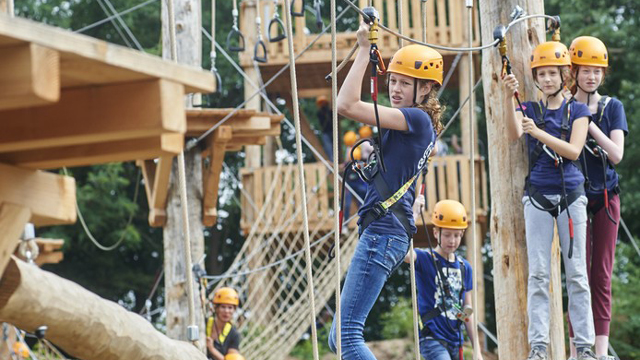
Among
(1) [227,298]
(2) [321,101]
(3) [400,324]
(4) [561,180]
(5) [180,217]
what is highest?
(2) [321,101]

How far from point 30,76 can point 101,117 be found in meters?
0.29

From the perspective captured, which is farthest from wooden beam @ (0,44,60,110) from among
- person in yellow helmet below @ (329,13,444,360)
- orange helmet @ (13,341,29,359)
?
orange helmet @ (13,341,29,359)

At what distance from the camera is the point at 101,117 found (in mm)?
2717

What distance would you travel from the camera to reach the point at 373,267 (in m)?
A: 4.49

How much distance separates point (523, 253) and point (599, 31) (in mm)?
11411

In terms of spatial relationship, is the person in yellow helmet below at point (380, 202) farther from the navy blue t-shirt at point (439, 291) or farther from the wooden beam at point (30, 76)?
the wooden beam at point (30, 76)

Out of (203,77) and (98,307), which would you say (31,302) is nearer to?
(98,307)

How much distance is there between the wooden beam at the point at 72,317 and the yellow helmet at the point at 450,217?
2.89 m

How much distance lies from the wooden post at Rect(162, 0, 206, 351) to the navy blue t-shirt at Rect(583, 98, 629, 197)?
403cm

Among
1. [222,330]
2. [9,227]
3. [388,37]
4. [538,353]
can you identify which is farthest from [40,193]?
[388,37]

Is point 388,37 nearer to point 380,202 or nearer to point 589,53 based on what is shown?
point 589,53

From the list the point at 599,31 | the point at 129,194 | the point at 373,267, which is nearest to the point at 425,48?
the point at 373,267

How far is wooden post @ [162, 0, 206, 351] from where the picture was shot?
9.19 meters

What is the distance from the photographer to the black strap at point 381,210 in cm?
452
